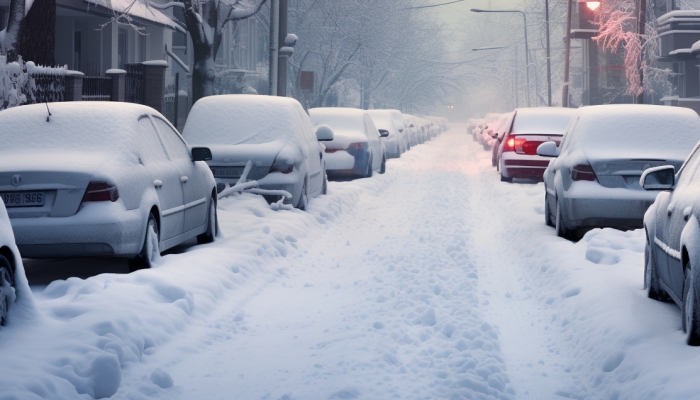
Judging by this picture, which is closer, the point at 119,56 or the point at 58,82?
the point at 58,82

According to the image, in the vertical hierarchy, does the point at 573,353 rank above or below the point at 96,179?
below

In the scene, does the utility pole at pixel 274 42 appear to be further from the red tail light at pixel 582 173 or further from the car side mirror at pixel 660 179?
the car side mirror at pixel 660 179

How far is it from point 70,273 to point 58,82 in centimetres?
1068

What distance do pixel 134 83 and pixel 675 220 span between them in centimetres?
1962

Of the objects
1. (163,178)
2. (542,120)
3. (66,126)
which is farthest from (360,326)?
(542,120)

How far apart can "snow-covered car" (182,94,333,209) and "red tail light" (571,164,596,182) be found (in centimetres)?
405

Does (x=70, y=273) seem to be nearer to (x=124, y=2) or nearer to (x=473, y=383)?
(x=473, y=383)

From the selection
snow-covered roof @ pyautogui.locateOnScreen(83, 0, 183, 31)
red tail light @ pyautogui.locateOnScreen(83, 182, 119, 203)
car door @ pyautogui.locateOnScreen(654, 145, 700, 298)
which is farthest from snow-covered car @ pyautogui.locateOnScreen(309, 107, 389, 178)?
car door @ pyautogui.locateOnScreen(654, 145, 700, 298)

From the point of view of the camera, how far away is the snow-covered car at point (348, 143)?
Answer: 21750mm

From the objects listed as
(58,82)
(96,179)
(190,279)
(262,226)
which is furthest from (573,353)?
(58,82)

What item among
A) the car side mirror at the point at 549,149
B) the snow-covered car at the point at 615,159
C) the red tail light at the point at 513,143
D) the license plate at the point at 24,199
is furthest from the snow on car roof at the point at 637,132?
the red tail light at the point at 513,143

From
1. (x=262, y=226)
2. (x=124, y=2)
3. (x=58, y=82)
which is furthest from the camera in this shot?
(x=124, y=2)

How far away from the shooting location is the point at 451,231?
44.2 feet

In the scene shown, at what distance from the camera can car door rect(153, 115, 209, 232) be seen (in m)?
10.6
